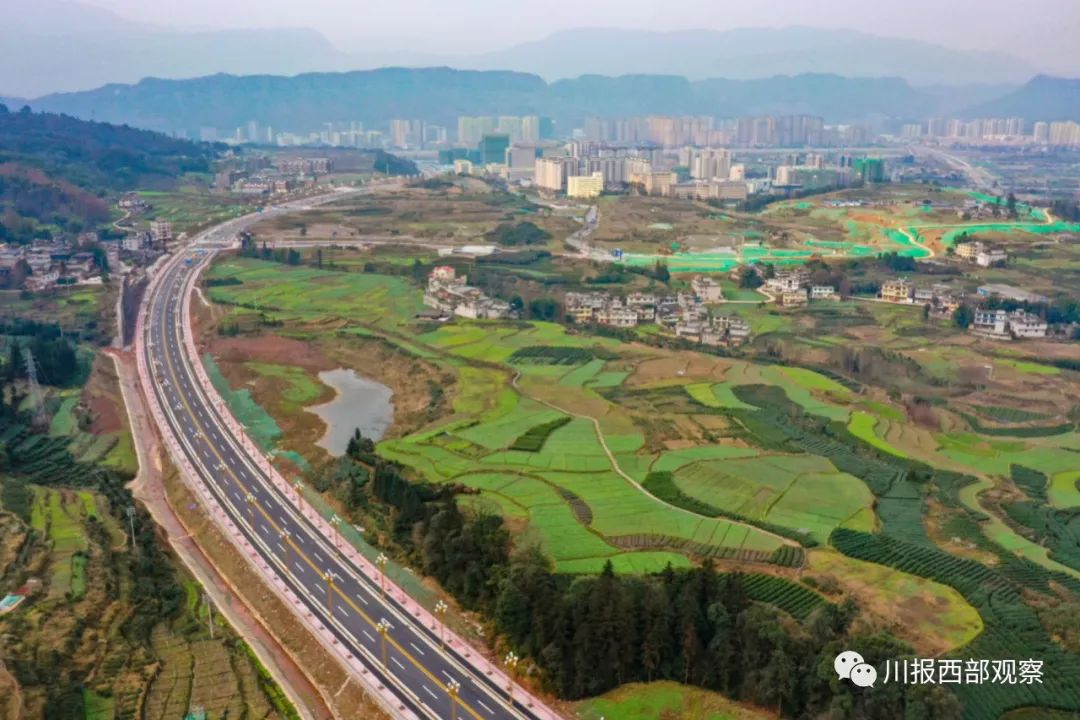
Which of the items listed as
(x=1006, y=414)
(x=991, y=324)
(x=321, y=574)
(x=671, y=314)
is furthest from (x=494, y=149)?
(x=321, y=574)

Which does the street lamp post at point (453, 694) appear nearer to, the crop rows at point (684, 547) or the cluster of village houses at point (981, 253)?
the crop rows at point (684, 547)

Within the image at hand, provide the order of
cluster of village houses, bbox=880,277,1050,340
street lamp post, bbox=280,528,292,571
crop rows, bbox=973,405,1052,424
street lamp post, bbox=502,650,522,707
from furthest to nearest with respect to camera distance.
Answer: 1. cluster of village houses, bbox=880,277,1050,340
2. crop rows, bbox=973,405,1052,424
3. street lamp post, bbox=280,528,292,571
4. street lamp post, bbox=502,650,522,707

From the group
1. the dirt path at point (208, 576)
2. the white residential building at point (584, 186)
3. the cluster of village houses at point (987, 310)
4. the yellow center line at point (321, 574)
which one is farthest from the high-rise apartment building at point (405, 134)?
the yellow center line at point (321, 574)

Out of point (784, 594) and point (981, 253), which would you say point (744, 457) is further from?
point (981, 253)

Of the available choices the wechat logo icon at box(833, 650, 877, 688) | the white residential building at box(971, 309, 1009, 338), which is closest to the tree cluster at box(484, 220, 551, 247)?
the white residential building at box(971, 309, 1009, 338)

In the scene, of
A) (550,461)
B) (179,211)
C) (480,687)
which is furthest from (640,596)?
(179,211)

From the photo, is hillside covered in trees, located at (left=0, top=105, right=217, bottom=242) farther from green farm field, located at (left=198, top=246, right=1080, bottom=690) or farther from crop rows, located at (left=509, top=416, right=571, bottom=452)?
crop rows, located at (left=509, top=416, right=571, bottom=452)
